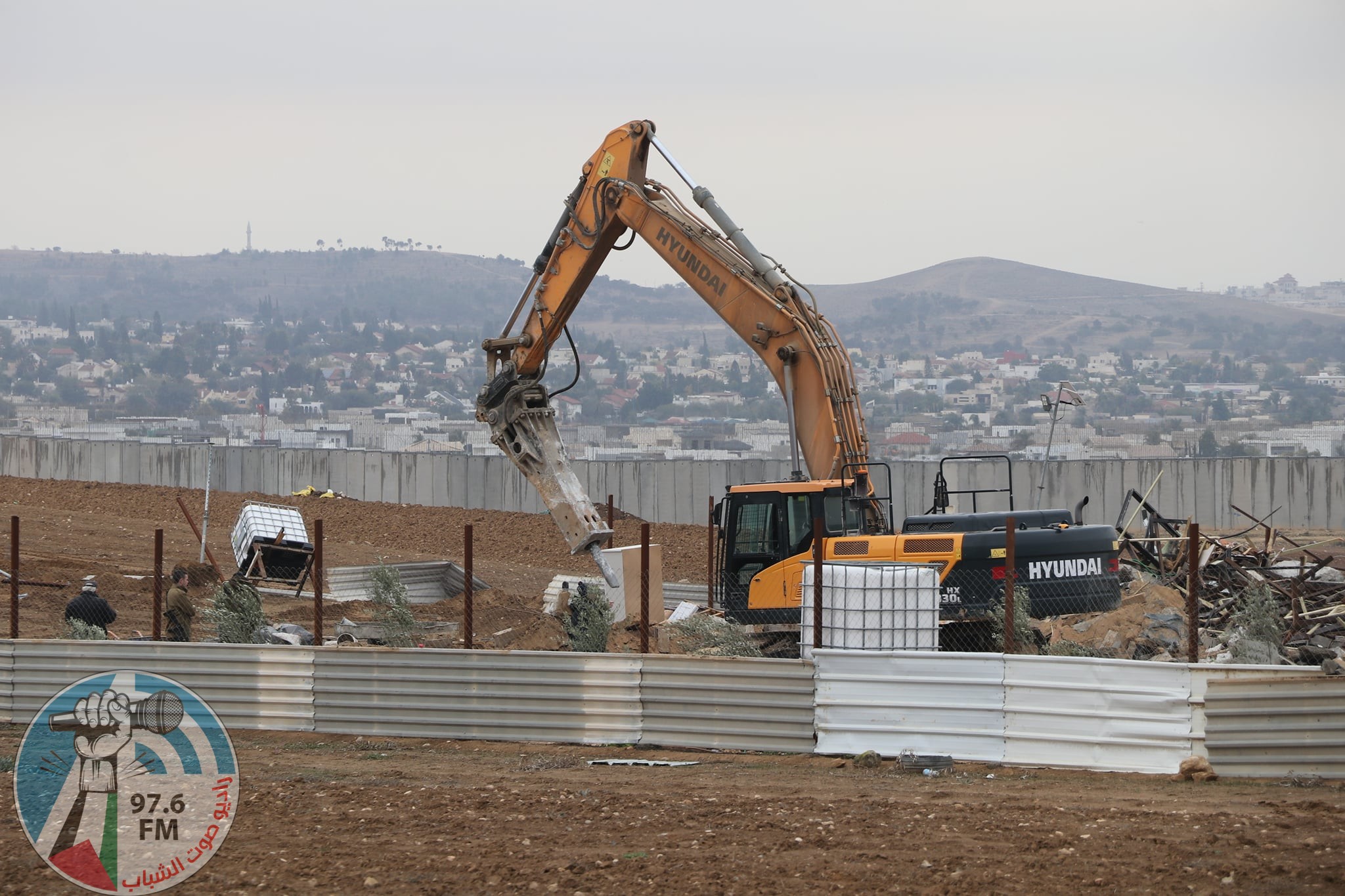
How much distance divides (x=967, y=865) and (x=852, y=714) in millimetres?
3563

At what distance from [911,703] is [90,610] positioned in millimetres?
9782

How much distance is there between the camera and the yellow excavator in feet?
47.3

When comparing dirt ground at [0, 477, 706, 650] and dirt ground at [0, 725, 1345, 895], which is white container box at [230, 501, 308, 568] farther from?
dirt ground at [0, 725, 1345, 895]

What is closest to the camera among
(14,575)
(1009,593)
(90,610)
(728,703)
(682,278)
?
(1009,593)

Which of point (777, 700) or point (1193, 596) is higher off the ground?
point (1193, 596)

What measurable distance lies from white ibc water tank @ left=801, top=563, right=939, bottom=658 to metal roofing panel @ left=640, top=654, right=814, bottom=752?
37 centimetres

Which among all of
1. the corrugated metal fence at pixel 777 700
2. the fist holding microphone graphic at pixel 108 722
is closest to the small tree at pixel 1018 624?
the corrugated metal fence at pixel 777 700

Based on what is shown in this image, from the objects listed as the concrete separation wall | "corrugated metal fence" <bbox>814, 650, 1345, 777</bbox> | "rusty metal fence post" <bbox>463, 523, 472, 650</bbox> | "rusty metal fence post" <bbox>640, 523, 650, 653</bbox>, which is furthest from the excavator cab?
the concrete separation wall

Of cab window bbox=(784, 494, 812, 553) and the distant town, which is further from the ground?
the distant town

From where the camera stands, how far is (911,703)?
11.9m

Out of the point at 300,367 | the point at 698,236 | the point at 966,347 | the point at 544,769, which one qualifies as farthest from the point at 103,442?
the point at 966,347

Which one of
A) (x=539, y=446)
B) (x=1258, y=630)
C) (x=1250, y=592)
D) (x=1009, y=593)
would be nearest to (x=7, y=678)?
(x=539, y=446)

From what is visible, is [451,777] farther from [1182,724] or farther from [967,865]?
[1182,724]

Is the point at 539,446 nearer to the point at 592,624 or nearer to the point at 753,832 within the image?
the point at 592,624
